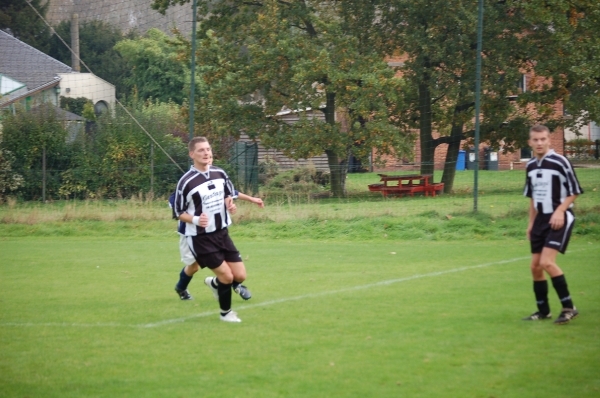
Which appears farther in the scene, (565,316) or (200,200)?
(200,200)

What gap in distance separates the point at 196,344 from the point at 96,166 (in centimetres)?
2233

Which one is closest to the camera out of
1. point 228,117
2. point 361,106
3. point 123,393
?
point 123,393

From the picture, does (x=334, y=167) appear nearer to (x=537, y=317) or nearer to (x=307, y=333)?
(x=537, y=317)

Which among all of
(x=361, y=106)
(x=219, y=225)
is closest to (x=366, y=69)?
(x=361, y=106)

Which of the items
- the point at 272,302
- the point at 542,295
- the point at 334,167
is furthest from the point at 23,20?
the point at 542,295

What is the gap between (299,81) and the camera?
27641mm

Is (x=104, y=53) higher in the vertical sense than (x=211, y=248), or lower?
higher

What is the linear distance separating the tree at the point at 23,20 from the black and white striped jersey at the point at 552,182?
118 feet

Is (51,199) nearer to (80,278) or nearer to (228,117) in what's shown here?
(228,117)

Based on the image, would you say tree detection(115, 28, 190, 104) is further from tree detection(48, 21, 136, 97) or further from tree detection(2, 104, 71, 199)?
tree detection(2, 104, 71, 199)

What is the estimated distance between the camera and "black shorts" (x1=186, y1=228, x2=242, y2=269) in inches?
350

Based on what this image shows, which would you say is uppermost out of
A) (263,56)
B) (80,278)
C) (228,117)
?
(263,56)

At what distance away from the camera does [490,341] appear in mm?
7461

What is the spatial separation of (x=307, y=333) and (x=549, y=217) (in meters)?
2.69
